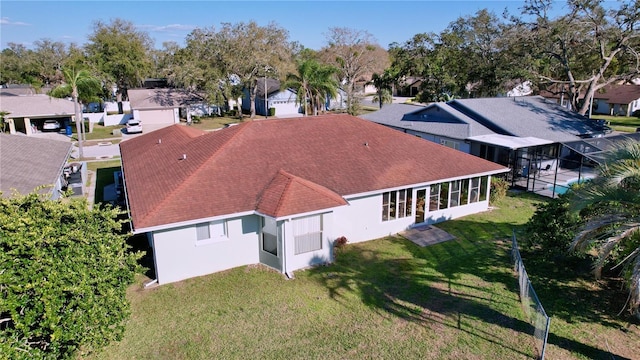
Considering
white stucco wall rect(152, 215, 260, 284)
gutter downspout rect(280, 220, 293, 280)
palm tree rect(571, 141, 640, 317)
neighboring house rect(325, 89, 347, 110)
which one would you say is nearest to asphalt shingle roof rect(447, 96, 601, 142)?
palm tree rect(571, 141, 640, 317)

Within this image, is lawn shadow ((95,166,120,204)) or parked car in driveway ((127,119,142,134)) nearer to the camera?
lawn shadow ((95,166,120,204))

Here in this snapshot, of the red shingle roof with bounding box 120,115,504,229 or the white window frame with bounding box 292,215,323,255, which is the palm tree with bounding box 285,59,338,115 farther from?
the white window frame with bounding box 292,215,323,255

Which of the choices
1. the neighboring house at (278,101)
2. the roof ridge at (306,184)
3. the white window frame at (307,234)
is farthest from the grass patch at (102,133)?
the white window frame at (307,234)

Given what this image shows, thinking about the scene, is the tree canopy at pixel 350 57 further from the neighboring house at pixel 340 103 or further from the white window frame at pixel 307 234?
the white window frame at pixel 307 234

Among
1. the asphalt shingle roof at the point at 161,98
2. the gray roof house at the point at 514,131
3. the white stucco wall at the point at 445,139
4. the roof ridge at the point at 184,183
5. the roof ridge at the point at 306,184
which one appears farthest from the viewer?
the asphalt shingle roof at the point at 161,98

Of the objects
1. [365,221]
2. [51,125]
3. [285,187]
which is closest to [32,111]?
[51,125]

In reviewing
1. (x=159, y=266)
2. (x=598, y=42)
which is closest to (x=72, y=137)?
(x=159, y=266)
